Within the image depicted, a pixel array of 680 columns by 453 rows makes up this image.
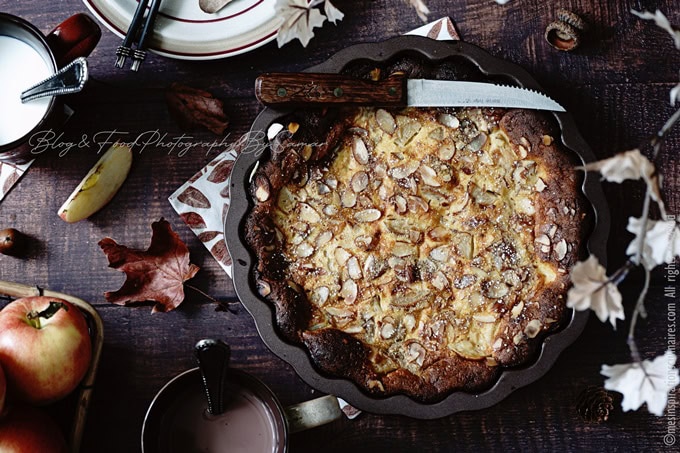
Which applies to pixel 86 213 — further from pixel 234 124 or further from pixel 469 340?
pixel 469 340

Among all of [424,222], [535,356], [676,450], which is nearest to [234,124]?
[424,222]

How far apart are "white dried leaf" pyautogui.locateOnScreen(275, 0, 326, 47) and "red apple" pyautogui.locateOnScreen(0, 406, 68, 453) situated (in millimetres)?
925

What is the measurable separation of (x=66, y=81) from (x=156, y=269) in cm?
45

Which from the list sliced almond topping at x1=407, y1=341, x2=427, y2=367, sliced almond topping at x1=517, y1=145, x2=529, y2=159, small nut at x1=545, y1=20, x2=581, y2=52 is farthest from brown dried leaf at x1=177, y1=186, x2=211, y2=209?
small nut at x1=545, y1=20, x2=581, y2=52

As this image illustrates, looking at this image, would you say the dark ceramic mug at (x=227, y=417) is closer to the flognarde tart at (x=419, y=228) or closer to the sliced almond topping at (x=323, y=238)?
the flognarde tart at (x=419, y=228)

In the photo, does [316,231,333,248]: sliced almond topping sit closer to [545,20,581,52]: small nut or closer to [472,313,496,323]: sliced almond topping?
[472,313,496,323]: sliced almond topping

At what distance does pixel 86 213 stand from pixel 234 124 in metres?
0.39

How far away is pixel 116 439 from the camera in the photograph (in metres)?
1.63

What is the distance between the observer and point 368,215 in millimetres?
1525

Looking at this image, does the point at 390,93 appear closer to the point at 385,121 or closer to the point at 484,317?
the point at 385,121

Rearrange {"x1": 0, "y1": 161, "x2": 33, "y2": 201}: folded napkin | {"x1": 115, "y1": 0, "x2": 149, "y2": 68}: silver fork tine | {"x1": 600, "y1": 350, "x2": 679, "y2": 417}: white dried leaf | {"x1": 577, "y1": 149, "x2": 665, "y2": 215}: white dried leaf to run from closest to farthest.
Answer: {"x1": 577, "y1": 149, "x2": 665, "y2": 215}: white dried leaf, {"x1": 600, "y1": 350, "x2": 679, "y2": 417}: white dried leaf, {"x1": 115, "y1": 0, "x2": 149, "y2": 68}: silver fork tine, {"x1": 0, "y1": 161, "x2": 33, "y2": 201}: folded napkin

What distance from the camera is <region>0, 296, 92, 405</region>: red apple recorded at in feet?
4.63

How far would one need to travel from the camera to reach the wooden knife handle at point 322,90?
4.72 ft

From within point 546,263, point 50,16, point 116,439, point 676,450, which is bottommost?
point 676,450
